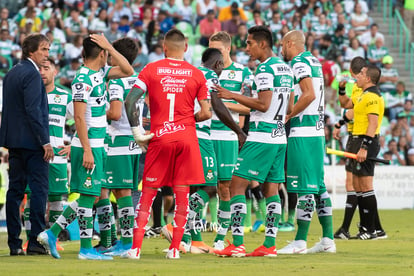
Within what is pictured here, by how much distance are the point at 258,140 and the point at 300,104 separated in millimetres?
790

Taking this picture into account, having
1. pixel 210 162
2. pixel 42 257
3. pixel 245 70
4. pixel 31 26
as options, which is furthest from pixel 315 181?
pixel 31 26

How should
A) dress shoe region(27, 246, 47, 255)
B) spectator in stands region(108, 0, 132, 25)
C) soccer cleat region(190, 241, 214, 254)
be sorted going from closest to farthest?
dress shoe region(27, 246, 47, 255), soccer cleat region(190, 241, 214, 254), spectator in stands region(108, 0, 132, 25)

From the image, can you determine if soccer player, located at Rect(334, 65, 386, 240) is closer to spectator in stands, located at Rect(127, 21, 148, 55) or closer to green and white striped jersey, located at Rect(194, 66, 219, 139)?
green and white striped jersey, located at Rect(194, 66, 219, 139)

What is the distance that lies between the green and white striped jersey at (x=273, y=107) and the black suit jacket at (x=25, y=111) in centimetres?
248

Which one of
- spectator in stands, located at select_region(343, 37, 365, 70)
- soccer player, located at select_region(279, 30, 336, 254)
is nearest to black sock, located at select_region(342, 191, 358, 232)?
soccer player, located at select_region(279, 30, 336, 254)

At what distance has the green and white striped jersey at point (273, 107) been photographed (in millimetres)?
10984

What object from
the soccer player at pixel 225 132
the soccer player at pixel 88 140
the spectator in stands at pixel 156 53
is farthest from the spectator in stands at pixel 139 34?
the soccer player at pixel 88 140

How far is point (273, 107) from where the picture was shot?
1105 centimetres

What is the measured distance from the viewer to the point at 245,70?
13.2 m

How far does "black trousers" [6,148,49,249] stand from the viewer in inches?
447

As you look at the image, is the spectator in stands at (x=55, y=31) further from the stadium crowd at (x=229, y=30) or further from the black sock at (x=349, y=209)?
the black sock at (x=349, y=209)

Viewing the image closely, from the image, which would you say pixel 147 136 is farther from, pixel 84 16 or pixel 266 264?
pixel 84 16

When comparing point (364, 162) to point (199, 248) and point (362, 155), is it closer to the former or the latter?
point (362, 155)

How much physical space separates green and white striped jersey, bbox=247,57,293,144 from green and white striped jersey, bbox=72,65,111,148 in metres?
1.74
